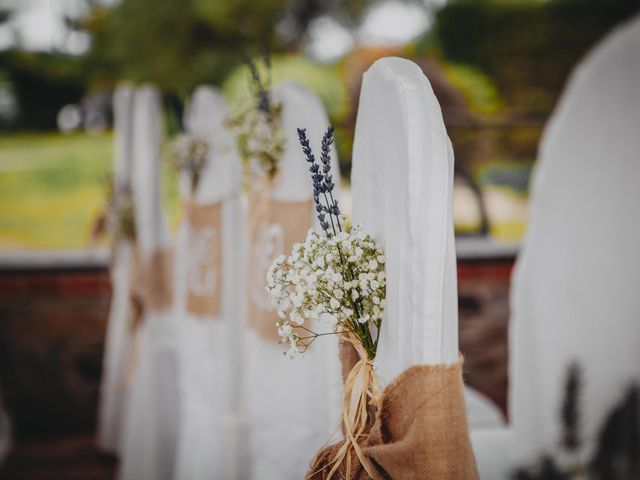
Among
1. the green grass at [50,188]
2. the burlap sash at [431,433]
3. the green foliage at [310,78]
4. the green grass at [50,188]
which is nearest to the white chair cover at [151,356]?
the burlap sash at [431,433]

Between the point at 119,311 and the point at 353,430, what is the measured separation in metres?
2.10

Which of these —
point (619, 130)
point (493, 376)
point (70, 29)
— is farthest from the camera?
point (70, 29)

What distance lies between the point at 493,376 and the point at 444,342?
280cm

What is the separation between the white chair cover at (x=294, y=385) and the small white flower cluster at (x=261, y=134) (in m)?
0.02

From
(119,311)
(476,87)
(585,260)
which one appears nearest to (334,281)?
(585,260)

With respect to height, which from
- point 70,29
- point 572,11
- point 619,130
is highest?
point 572,11

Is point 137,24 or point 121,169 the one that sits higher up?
point 137,24

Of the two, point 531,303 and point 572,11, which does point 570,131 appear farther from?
point 572,11

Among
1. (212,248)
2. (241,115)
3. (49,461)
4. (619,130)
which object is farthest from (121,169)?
(619,130)

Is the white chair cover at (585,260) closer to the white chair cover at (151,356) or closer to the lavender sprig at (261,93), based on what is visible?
the lavender sprig at (261,93)

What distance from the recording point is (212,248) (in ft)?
5.84

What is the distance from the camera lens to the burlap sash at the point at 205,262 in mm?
1759

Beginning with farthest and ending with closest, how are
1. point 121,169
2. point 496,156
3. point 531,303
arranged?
1. point 496,156
2. point 121,169
3. point 531,303

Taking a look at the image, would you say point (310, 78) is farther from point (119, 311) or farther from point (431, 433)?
point (431, 433)
